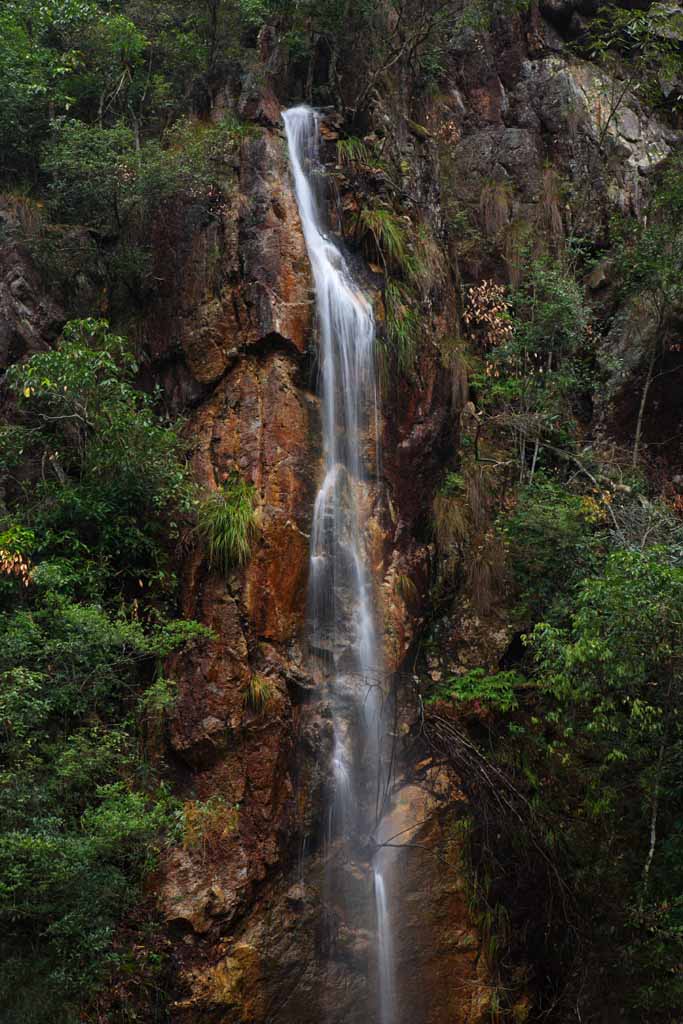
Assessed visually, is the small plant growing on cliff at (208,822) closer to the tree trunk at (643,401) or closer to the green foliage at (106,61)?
the tree trunk at (643,401)

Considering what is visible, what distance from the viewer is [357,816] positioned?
10.1 metres

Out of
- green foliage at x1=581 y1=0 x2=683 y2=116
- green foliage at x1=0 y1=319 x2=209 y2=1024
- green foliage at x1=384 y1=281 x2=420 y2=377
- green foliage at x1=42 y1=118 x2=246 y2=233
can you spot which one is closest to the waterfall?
green foliage at x1=384 y1=281 x2=420 y2=377

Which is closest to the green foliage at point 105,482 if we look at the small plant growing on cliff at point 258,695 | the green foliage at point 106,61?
the small plant growing on cliff at point 258,695

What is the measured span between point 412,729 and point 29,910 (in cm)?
455

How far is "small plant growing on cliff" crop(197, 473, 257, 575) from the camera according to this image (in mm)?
10281

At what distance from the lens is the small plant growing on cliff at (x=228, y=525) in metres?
10.3

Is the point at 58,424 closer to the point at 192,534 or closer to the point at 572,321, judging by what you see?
the point at 192,534

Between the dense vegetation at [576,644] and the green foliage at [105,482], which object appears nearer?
the dense vegetation at [576,644]

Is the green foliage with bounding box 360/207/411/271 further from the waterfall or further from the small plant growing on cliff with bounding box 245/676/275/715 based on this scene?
the small plant growing on cliff with bounding box 245/676/275/715

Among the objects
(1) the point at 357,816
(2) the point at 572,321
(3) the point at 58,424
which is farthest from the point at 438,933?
(2) the point at 572,321

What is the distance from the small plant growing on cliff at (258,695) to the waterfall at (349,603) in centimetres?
77

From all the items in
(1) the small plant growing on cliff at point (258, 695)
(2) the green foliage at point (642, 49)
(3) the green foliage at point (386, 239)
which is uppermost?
(2) the green foliage at point (642, 49)

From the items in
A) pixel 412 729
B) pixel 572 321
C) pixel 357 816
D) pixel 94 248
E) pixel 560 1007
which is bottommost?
pixel 560 1007

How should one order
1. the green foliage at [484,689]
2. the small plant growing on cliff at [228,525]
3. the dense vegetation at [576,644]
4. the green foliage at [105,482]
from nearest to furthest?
the dense vegetation at [576,644]
the small plant growing on cliff at [228,525]
the green foliage at [105,482]
the green foliage at [484,689]
